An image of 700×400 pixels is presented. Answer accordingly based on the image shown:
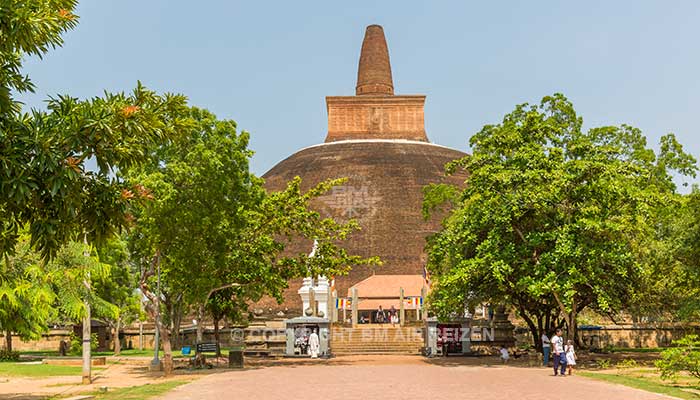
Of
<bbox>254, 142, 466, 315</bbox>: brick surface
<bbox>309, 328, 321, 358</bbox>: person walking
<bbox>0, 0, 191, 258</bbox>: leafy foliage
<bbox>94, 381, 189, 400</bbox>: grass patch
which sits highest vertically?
<bbox>254, 142, 466, 315</bbox>: brick surface

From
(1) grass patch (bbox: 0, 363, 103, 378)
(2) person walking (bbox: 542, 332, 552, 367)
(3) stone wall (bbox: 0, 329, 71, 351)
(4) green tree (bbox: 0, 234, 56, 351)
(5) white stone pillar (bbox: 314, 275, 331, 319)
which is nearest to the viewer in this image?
(4) green tree (bbox: 0, 234, 56, 351)

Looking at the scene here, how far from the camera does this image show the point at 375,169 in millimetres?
61906

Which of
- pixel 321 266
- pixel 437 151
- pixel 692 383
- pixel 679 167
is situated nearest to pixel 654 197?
pixel 692 383

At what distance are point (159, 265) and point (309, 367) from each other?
5945mm

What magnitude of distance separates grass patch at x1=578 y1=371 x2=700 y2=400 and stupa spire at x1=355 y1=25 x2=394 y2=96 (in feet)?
161

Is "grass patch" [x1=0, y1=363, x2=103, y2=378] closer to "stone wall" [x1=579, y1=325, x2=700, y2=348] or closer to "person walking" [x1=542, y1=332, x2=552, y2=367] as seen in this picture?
"person walking" [x1=542, y1=332, x2=552, y2=367]

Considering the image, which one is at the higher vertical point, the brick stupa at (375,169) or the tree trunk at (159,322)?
the brick stupa at (375,169)

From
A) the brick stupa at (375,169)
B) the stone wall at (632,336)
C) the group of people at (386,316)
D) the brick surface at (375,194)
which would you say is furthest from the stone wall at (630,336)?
the brick surface at (375,194)

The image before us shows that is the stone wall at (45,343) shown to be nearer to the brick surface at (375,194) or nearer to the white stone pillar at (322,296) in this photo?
the brick surface at (375,194)

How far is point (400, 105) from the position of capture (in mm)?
68750

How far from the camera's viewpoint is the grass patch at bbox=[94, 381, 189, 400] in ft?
57.8

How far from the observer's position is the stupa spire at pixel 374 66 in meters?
70.2

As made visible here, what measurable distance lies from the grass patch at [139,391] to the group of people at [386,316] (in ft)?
82.8

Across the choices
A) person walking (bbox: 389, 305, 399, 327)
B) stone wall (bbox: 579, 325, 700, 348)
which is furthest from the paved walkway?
stone wall (bbox: 579, 325, 700, 348)
